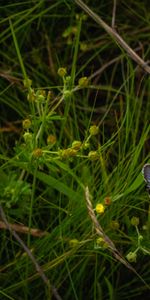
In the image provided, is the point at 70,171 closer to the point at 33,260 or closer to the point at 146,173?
the point at 33,260

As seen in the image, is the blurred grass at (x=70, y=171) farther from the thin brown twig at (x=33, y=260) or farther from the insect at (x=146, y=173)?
the insect at (x=146, y=173)

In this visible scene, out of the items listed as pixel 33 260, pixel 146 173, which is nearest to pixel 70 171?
pixel 33 260

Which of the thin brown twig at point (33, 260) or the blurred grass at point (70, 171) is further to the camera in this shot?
the blurred grass at point (70, 171)

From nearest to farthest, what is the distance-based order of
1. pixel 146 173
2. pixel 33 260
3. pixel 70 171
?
pixel 146 173 → pixel 33 260 → pixel 70 171

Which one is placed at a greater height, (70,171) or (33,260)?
(70,171)

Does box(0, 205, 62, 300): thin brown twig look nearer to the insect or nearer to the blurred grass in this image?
the blurred grass

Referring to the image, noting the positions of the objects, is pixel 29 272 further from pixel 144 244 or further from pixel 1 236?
pixel 144 244

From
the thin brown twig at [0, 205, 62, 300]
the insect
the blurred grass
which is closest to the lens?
the insect

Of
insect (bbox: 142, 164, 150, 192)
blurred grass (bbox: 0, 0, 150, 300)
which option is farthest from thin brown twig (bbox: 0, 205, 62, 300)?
insect (bbox: 142, 164, 150, 192)

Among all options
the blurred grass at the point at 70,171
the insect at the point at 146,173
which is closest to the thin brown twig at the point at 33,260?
the blurred grass at the point at 70,171
